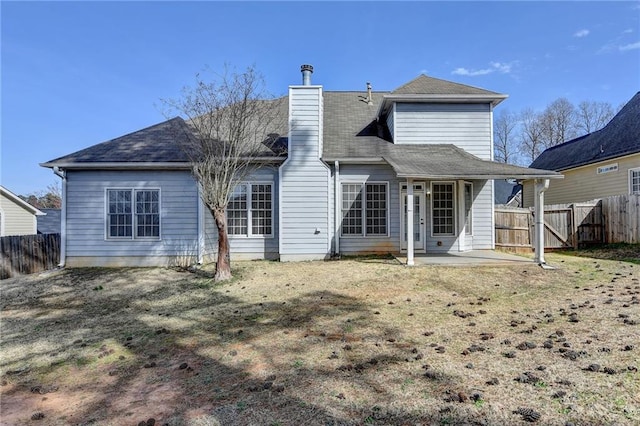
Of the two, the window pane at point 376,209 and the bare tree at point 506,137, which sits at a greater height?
the bare tree at point 506,137

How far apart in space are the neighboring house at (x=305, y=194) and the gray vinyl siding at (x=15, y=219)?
46.1 feet

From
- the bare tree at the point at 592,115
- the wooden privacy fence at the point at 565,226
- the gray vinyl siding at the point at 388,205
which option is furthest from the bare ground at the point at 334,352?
the bare tree at the point at 592,115

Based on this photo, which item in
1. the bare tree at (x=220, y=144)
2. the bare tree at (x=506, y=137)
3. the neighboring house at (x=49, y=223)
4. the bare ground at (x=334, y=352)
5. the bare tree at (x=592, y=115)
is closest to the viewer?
the bare ground at (x=334, y=352)

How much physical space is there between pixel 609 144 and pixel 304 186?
47.5ft

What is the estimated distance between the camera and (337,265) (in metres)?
9.78

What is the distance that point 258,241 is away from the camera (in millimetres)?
11430

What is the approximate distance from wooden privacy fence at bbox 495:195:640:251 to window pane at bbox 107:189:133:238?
12929mm

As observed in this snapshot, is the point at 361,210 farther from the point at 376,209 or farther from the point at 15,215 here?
→ the point at 15,215

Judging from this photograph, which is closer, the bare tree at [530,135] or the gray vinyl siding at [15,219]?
the gray vinyl siding at [15,219]

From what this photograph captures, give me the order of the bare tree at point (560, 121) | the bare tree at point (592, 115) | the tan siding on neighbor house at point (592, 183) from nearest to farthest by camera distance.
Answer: the tan siding on neighbor house at point (592, 183) < the bare tree at point (592, 115) < the bare tree at point (560, 121)

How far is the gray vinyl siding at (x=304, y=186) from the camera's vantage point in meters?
11.1

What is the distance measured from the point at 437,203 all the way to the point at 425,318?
6.81 m

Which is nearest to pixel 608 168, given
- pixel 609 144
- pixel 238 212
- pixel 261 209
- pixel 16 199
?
pixel 609 144

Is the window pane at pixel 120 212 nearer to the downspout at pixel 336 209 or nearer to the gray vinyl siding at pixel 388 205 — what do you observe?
the downspout at pixel 336 209
